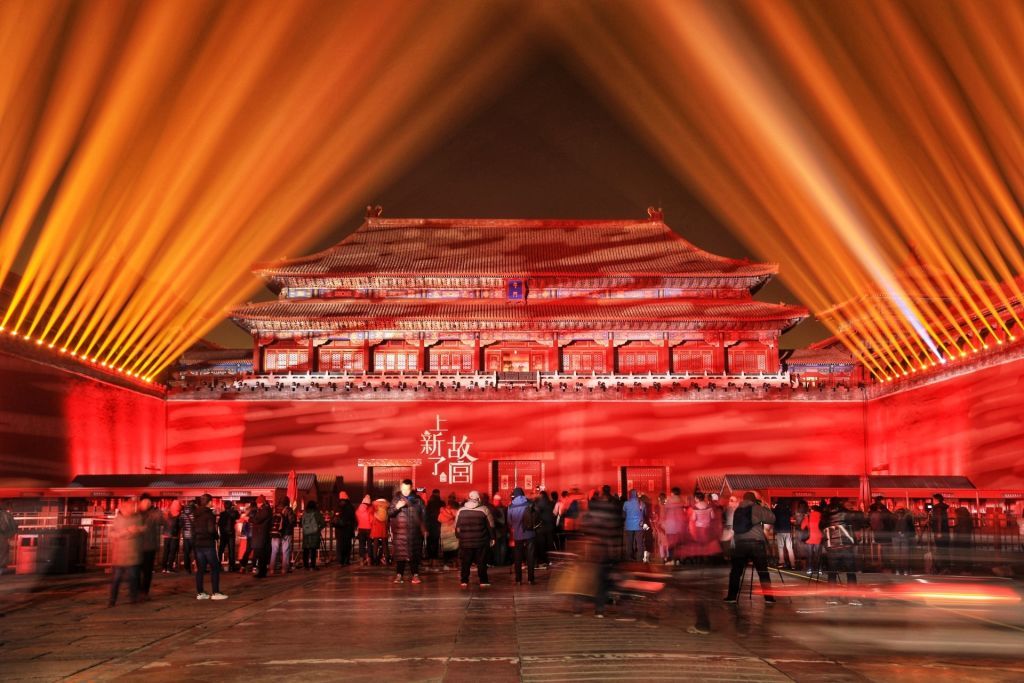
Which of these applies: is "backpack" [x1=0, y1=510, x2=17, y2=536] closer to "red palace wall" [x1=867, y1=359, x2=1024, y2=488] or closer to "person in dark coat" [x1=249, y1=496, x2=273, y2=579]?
"person in dark coat" [x1=249, y1=496, x2=273, y2=579]

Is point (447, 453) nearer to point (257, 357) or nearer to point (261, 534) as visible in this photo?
point (257, 357)

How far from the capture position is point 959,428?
85.7 feet

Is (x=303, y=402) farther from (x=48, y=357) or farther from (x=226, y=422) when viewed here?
(x=48, y=357)

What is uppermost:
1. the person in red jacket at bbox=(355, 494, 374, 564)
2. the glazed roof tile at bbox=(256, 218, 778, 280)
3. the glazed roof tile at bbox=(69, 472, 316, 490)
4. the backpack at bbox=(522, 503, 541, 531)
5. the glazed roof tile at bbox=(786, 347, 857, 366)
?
the glazed roof tile at bbox=(256, 218, 778, 280)

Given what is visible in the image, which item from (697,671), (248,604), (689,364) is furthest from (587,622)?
(689,364)

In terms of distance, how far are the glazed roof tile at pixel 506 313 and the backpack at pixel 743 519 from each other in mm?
22673

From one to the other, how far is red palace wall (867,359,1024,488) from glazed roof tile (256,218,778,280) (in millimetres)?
6990

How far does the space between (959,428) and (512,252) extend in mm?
16902

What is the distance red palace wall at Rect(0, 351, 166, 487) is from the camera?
2267 centimetres

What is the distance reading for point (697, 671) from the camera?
21.8 feet

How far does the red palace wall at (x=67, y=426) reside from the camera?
74.4 feet

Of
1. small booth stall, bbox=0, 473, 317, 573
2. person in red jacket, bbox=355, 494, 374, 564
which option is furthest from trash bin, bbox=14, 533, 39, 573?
person in red jacket, bbox=355, 494, 374, 564

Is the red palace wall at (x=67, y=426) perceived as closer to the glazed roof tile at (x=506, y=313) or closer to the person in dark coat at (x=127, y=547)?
the glazed roof tile at (x=506, y=313)

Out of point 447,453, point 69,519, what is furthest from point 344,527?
point 447,453
